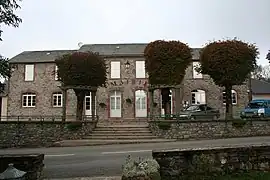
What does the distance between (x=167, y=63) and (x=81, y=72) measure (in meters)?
6.01

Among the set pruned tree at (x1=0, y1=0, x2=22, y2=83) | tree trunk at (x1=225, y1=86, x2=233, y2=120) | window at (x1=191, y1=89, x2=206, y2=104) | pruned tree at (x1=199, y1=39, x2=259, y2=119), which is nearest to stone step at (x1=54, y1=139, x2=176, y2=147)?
tree trunk at (x1=225, y1=86, x2=233, y2=120)

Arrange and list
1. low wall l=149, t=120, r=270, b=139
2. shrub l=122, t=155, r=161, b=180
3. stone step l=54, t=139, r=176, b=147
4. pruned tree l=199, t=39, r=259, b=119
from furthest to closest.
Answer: pruned tree l=199, t=39, r=259, b=119, low wall l=149, t=120, r=270, b=139, stone step l=54, t=139, r=176, b=147, shrub l=122, t=155, r=161, b=180

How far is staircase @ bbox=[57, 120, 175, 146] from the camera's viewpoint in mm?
17870

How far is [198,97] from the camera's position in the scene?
3139cm

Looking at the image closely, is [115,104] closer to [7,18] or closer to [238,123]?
[238,123]

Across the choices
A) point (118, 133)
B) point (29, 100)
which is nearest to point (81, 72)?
point (118, 133)

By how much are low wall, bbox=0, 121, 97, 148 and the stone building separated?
11.0 metres

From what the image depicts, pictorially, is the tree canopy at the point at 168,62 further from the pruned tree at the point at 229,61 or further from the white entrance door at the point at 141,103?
the white entrance door at the point at 141,103

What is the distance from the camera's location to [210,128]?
19172mm

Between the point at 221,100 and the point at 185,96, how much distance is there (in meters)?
3.68

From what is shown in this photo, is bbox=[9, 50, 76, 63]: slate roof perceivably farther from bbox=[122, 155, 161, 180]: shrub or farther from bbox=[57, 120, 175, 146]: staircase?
bbox=[122, 155, 161, 180]: shrub

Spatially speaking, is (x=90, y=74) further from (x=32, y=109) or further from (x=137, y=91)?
(x=32, y=109)

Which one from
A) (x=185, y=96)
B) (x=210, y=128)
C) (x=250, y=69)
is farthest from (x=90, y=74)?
(x=185, y=96)

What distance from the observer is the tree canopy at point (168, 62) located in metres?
20.9
